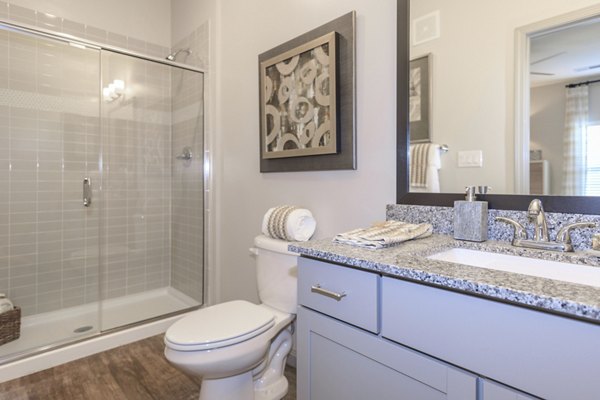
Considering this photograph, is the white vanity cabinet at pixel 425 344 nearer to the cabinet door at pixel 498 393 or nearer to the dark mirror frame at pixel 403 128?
the cabinet door at pixel 498 393

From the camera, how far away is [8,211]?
2.36m

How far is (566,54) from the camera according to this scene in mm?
1037

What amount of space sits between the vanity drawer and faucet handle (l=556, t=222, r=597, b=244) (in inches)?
23.1

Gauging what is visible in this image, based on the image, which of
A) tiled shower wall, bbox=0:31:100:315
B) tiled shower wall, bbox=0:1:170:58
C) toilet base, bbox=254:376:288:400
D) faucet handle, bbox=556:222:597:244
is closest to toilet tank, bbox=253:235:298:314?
toilet base, bbox=254:376:288:400

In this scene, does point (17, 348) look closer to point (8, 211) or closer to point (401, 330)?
point (8, 211)

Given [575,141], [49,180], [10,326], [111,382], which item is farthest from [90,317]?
[575,141]

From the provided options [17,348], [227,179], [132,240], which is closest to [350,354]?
[227,179]

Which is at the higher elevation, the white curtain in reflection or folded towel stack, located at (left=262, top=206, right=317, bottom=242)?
the white curtain in reflection

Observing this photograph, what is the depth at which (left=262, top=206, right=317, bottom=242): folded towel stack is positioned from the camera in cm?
160

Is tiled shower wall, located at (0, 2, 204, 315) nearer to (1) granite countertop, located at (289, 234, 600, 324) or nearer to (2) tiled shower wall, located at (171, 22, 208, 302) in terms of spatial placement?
(2) tiled shower wall, located at (171, 22, 208, 302)

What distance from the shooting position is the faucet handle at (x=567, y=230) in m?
0.97

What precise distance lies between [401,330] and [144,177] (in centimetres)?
264

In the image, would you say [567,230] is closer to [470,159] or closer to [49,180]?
[470,159]

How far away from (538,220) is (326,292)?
68 centimetres
